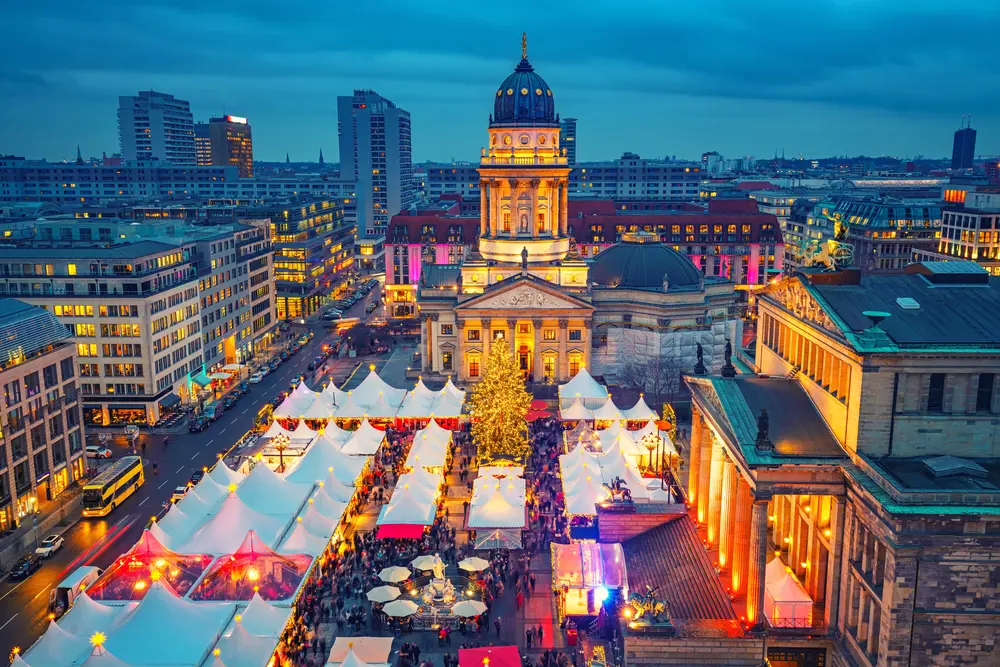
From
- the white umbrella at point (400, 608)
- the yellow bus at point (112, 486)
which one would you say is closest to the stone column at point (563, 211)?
the yellow bus at point (112, 486)

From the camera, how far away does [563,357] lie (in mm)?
108312

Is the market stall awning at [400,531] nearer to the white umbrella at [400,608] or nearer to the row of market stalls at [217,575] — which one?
the row of market stalls at [217,575]

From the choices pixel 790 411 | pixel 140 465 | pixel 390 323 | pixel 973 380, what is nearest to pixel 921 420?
pixel 973 380

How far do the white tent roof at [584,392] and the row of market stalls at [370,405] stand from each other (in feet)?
→ 35.9

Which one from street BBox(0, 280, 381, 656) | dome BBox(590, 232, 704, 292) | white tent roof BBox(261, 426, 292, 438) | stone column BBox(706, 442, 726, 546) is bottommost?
street BBox(0, 280, 381, 656)

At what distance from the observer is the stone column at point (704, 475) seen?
2181 inches

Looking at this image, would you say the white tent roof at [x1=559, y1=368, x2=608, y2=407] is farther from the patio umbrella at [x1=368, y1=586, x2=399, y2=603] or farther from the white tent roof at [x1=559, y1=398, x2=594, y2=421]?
the patio umbrella at [x1=368, y1=586, x2=399, y2=603]

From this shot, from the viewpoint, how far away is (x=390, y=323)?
145 m

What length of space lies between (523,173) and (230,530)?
228 ft

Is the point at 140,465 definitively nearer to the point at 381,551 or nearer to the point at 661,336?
the point at 381,551

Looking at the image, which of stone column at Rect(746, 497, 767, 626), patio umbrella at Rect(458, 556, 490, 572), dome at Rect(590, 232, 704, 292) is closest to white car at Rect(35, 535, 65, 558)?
patio umbrella at Rect(458, 556, 490, 572)

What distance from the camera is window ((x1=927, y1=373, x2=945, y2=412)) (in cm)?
4153

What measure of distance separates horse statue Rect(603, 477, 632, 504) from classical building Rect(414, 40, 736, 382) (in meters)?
43.9

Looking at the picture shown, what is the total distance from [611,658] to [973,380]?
23510 millimetres
